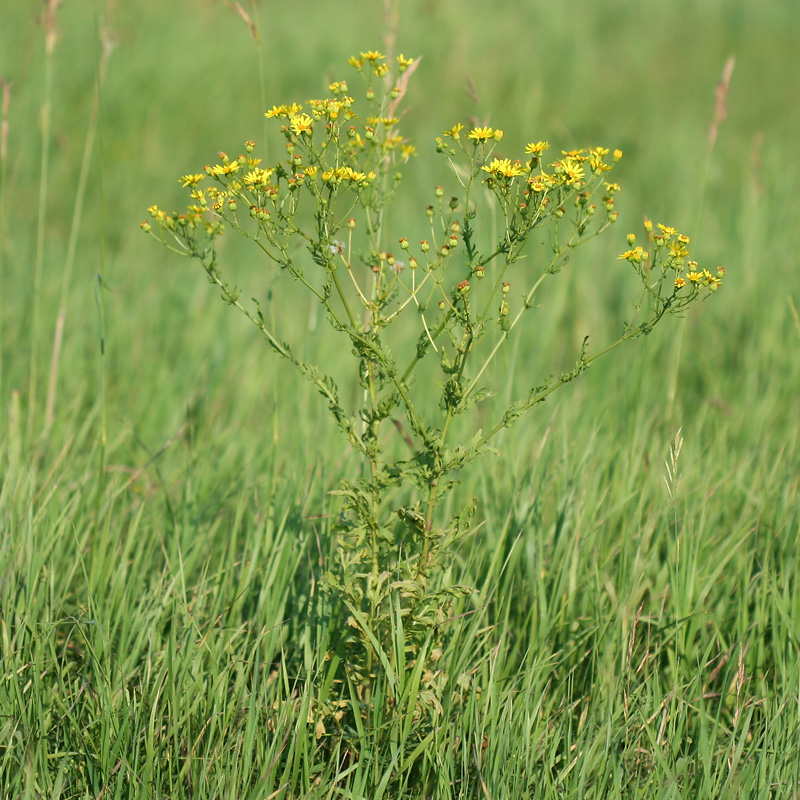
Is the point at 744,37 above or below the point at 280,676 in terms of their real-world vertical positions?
above

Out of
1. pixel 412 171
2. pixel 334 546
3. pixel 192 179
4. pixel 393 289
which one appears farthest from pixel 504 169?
pixel 412 171

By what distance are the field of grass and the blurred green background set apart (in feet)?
0.08

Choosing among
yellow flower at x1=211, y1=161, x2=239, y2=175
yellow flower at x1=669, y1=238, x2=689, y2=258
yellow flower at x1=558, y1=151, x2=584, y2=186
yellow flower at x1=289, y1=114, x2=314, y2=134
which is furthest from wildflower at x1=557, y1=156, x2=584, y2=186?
yellow flower at x1=211, y1=161, x2=239, y2=175

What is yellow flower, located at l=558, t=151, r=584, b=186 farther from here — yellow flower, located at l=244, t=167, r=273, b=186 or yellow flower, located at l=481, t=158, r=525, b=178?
yellow flower, located at l=244, t=167, r=273, b=186

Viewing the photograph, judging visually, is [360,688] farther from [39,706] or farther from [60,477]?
[60,477]

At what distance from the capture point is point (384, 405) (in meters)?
1.35

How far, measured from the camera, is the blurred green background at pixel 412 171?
2773mm

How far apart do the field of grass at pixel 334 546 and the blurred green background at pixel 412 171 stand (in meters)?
0.03

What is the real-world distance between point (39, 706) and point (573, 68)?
658 centimetres

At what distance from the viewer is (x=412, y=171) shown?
5.16m

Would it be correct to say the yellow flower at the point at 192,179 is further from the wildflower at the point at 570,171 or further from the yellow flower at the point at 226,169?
the wildflower at the point at 570,171

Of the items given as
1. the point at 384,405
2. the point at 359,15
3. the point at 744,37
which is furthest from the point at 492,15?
the point at 384,405

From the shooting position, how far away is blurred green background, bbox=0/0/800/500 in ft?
9.10

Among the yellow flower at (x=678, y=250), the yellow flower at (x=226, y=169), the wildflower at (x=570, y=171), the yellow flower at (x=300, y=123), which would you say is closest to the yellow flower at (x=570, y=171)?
the wildflower at (x=570, y=171)
